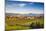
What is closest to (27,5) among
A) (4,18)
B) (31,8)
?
(31,8)

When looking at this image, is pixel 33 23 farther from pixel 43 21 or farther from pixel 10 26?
pixel 10 26

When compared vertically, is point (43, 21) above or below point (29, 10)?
below

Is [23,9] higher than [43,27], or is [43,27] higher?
[23,9]

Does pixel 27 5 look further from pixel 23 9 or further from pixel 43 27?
pixel 43 27

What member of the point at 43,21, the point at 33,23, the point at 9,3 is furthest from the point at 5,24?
the point at 43,21
